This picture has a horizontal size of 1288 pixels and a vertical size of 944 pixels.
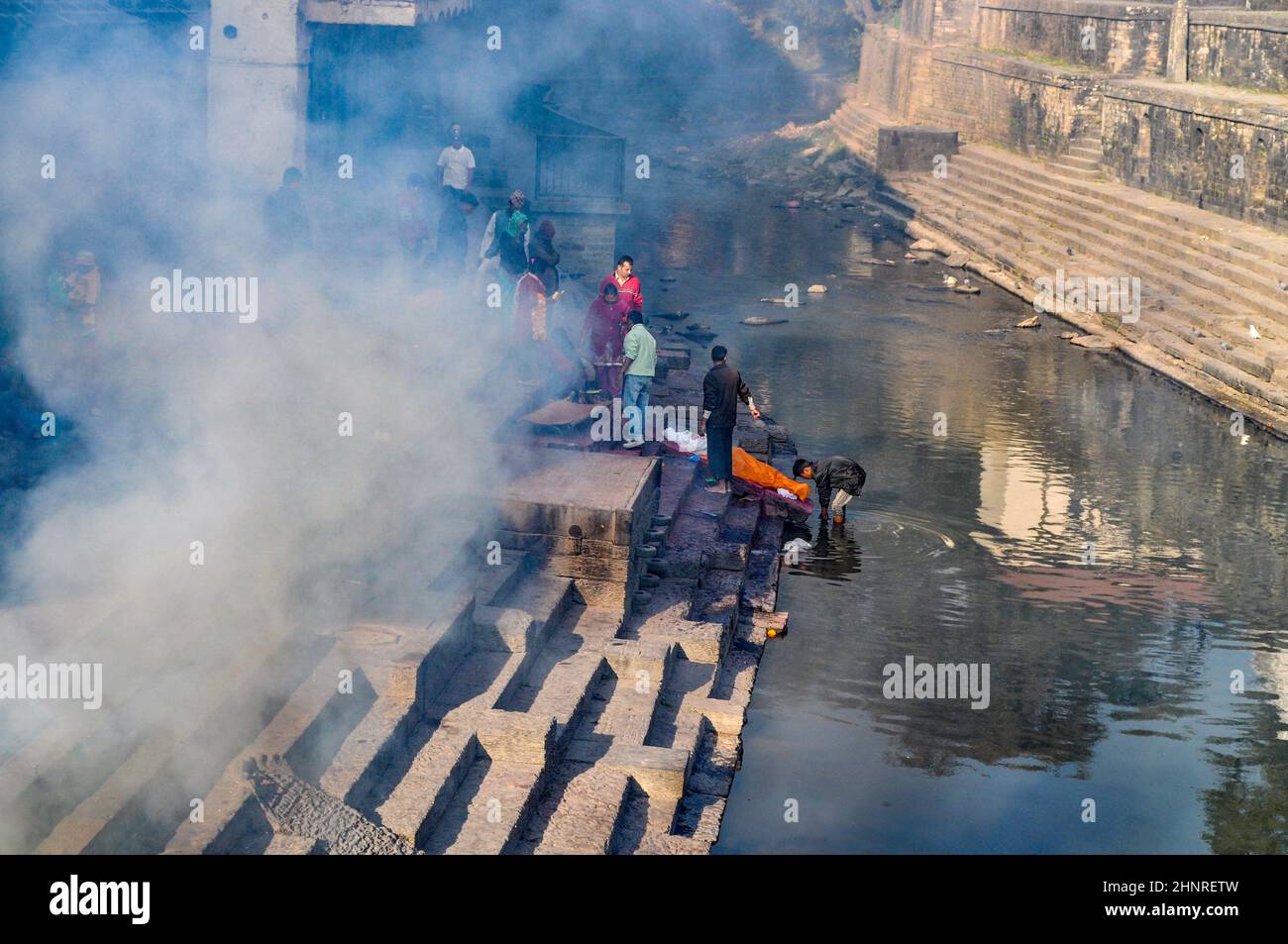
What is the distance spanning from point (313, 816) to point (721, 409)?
580 centimetres

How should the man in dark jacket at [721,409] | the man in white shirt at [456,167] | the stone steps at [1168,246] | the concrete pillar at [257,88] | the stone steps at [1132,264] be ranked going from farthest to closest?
the stone steps at [1168,246] < the stone steps at [1132,264] < the concrete pillar at [257,88] < the man in white shirt at [456,167] < the man in dark jacket at [721,409]

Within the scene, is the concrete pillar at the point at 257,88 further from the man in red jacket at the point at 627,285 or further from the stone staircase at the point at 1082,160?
the stone staircase at the point at 1082,160

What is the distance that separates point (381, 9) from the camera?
15.5 m

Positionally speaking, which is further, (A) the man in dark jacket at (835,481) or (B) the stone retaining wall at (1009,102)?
(B) the stone retaining wall at (1009,102)

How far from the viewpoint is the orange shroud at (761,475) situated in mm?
11633

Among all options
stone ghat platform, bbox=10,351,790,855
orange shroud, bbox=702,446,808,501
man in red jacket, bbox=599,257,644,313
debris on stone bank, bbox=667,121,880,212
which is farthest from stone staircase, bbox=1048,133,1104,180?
stone ghat platform, bbox=10,351,790,855

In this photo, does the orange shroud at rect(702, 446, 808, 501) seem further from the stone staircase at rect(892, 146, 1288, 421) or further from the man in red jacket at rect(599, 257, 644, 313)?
the stone staircase at rect(892, 146, 1288, 421)

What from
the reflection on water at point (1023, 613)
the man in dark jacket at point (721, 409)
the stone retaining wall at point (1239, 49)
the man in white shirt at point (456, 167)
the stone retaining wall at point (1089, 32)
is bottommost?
the reflection on water at point (1023, 613)

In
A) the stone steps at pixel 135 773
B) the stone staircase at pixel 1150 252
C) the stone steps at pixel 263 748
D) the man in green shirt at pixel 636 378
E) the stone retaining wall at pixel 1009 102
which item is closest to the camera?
the stone steps at pixel 135 773

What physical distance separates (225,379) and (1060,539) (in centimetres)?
642

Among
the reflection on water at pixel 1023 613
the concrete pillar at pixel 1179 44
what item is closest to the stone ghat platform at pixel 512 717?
the reflection on water at pixel 1023 613

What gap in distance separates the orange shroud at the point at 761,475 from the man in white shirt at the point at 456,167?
192 inches

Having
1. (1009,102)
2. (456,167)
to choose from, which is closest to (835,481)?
(456,167)
